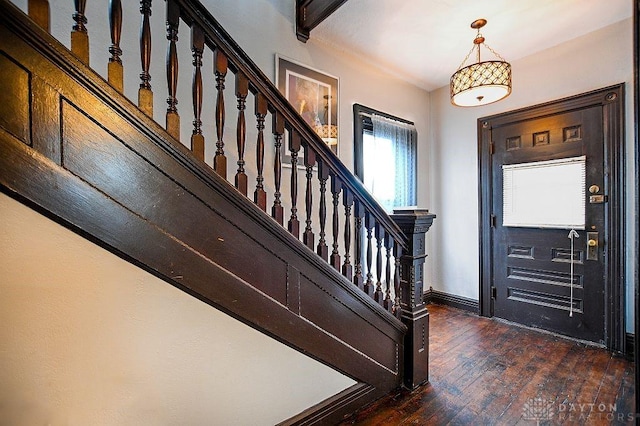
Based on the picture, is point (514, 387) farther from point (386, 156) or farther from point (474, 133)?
point (474, 133)

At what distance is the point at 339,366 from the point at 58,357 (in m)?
1.21

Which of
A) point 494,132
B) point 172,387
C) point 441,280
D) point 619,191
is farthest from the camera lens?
point 441,280

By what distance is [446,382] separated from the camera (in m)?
2.08

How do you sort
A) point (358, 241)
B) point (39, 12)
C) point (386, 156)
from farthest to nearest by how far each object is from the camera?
point (386, 156), point (358, 241), point (39, 12)

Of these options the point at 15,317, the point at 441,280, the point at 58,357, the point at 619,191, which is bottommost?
the point at 441,280

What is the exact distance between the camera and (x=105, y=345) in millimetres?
1057

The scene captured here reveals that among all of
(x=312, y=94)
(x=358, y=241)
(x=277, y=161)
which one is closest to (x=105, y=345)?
(x=277, y=161)

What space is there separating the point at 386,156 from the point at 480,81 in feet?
3.98

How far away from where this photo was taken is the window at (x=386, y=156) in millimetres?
3037

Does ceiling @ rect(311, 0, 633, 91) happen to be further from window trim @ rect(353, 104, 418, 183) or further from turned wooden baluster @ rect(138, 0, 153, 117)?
turned wooden baluster @ rect(138, 0, 153, 117)

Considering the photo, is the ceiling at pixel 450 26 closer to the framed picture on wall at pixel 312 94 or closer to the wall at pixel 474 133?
the wall at pixel 474 133

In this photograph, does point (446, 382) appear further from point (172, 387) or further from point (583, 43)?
point (583, 43)

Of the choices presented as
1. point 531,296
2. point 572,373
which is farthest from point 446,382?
point 531,296

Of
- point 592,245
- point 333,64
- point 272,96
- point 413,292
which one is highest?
point 333,64
